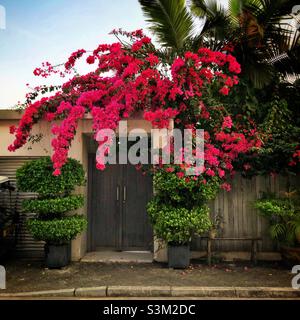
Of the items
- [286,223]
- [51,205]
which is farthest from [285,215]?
[51,205]

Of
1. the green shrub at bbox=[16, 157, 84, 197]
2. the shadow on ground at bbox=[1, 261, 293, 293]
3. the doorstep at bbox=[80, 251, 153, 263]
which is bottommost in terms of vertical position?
the shadow on ground at bbox=[1, 261, 293, 293]

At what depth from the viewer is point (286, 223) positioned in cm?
739

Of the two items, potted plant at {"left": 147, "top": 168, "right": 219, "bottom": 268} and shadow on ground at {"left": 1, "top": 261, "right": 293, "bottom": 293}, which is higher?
potted plant at {"left": 147, "top": 168, "right": 219, "bottom": 268}

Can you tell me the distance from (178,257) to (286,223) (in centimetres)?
267

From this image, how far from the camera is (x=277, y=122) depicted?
321 inches

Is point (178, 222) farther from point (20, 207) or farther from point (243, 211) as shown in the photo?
point (20, 207)

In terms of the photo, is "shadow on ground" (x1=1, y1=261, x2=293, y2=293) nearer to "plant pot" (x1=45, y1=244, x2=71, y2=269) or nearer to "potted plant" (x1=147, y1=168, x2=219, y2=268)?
"plant pot" (x1=45, y1=244, x2=71, y2=269)

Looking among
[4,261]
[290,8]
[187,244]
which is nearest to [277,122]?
[290,8]

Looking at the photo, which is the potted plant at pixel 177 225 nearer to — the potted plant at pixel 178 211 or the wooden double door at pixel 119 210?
the potted plant at pixel 178 211

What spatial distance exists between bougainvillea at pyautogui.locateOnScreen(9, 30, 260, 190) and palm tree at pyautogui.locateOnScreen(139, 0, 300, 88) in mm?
633

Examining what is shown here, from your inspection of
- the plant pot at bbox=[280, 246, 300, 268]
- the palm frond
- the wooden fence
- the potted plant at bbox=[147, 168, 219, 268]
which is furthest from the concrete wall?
the plant pot at bbox=[280, 246, 300, 268]

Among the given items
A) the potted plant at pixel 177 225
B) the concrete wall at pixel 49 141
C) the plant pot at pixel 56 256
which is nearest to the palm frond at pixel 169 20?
the concrete wall at pixel 49 141

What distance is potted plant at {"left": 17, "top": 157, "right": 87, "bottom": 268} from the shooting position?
704 centimetres

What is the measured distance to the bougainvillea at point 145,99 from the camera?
23.7ft
